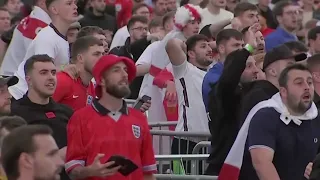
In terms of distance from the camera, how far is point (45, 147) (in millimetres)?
7430

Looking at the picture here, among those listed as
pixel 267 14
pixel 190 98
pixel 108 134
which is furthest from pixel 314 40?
pixel 108 134

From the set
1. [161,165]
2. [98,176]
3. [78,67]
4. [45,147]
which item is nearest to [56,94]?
[78,67]

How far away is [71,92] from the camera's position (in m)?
11.2

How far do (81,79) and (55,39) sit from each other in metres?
1.42

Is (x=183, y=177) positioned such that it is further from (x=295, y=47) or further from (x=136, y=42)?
(x=136, y=42)

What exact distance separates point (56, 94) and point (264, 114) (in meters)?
2.25

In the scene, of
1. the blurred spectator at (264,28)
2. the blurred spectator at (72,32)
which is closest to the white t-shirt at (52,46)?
the blurred spectator at (72,32)

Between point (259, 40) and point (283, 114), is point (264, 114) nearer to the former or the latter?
Answer: point (283, 114)

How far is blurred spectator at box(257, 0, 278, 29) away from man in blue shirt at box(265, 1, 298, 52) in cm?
131

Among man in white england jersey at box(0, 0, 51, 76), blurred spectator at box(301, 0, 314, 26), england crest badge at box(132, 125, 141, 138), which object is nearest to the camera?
england crest badge at box(132, 125, 141, 138)

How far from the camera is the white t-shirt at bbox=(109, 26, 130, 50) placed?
17156 mm

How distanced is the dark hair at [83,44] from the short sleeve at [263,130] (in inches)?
85.8

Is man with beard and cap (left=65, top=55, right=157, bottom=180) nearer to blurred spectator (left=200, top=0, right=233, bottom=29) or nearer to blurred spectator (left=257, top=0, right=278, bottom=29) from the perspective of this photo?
blurred spectator (left=200, top=0, right=233, bottom=29)

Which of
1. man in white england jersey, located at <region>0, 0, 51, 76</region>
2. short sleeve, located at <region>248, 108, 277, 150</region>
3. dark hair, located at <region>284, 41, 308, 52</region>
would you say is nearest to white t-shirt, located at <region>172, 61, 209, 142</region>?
dark hair, located at <region>284, 41, 308, 52</region>
